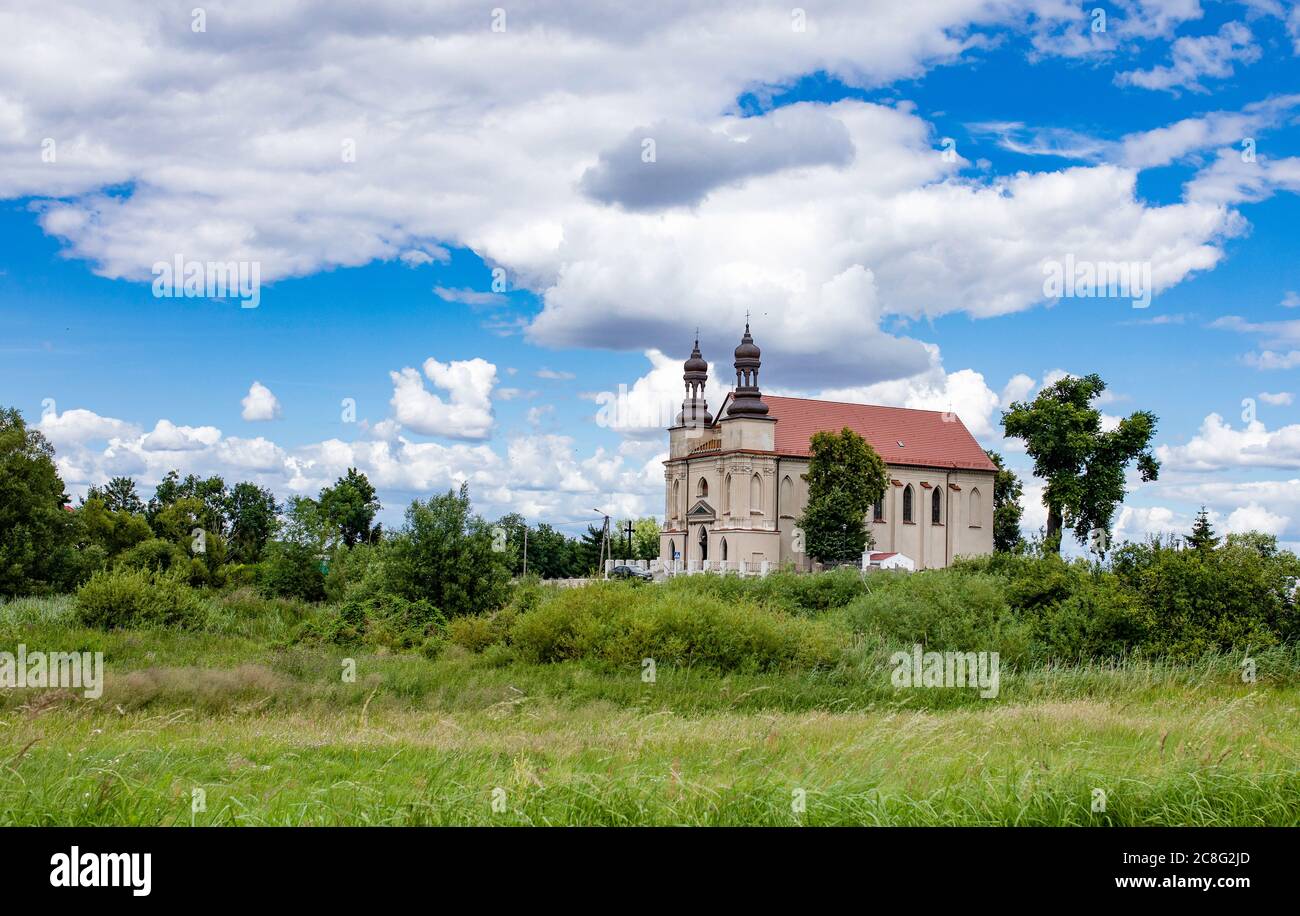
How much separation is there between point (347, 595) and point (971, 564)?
2017 cm

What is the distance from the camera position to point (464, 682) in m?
18.9

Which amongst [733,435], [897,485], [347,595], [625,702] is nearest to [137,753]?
[625,702]

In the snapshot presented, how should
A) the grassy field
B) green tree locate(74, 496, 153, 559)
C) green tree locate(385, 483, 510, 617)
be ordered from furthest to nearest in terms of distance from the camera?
green tree locate(74, 496, 153, 559) → green tree locate(385, 483, 510, 617) → the grassy field

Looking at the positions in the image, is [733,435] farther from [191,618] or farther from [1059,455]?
[191,618]

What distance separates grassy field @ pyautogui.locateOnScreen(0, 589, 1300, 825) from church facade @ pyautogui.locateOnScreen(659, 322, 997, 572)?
1899 inches

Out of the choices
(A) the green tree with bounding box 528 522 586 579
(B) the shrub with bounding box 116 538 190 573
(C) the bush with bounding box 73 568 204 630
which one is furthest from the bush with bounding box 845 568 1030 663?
(A) the green tree with bounding box 528 522 586 579

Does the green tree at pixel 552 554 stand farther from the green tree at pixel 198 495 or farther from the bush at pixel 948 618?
the bush at pixel 948 618

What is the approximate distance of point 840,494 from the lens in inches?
2581

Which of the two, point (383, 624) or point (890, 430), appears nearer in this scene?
point (383, 624)

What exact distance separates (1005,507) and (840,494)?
819 inches

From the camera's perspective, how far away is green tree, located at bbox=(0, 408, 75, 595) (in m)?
39.9

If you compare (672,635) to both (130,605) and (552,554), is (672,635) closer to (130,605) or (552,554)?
(130,605)

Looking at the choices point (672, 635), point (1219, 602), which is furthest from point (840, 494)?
point (672, 635)

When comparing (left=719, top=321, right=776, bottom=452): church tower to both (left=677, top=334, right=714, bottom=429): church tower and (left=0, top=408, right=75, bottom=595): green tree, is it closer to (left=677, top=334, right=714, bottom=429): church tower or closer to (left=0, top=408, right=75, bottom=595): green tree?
(left=677, top=334, right=714, bottom=429): church tower
